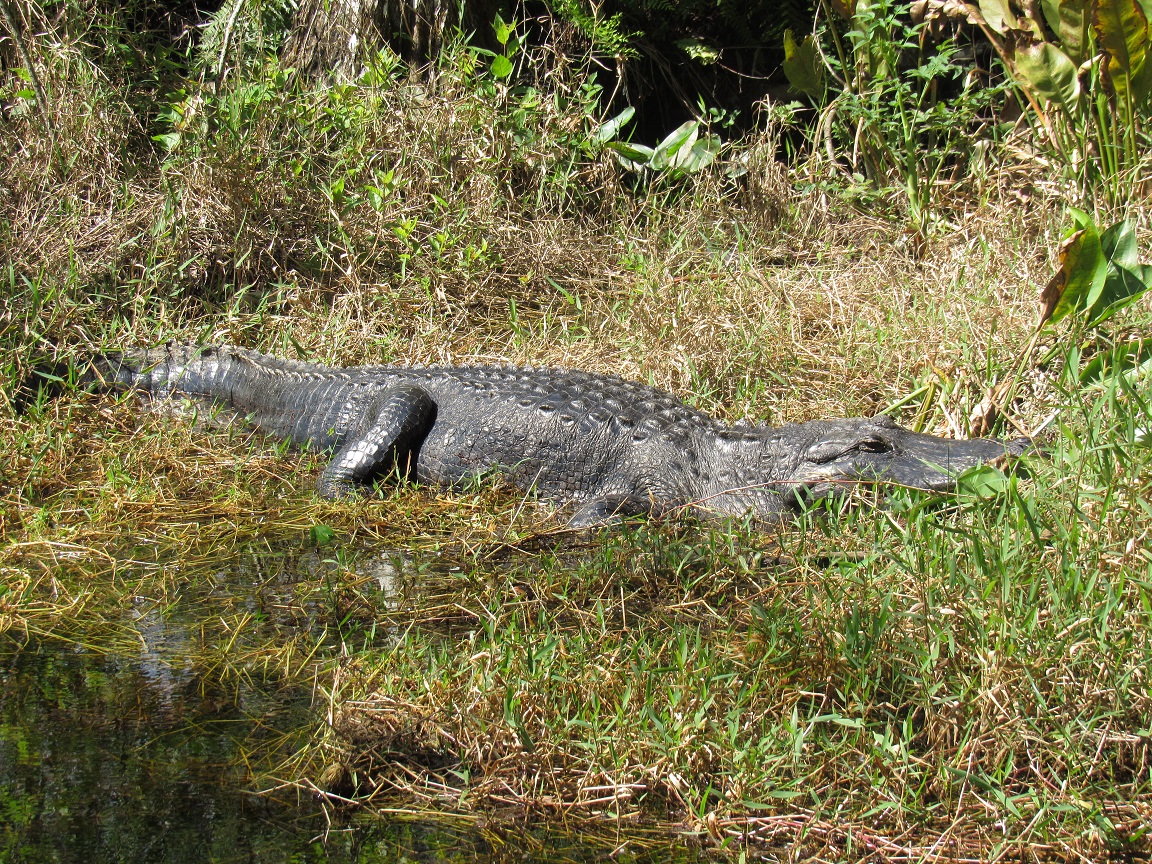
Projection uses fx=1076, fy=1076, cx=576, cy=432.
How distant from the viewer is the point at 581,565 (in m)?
3.38

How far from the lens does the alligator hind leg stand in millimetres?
4555

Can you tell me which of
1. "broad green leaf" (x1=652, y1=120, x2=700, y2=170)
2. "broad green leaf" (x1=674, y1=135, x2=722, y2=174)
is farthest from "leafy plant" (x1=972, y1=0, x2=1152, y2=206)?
"broad green leaf" (x1=652, y1=120, x2=700, y2=170)

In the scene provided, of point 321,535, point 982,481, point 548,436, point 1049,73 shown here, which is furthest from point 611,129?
point 982,481

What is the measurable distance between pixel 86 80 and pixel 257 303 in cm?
165

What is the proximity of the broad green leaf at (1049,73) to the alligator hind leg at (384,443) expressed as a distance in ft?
10.8

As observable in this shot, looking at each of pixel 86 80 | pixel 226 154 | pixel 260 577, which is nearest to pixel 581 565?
pixel 260 577

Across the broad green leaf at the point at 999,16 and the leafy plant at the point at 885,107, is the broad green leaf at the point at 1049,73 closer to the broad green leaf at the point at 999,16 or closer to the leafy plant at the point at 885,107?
the broad green leaf at the point at 999,16

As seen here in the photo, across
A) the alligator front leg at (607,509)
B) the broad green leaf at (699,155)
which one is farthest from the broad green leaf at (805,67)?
the alligator front leg at (607,509)

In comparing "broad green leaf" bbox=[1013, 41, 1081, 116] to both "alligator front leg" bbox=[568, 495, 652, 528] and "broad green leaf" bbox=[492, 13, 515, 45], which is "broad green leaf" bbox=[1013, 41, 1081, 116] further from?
"alligator front leg" bbox=[568, 495, 652, 528]

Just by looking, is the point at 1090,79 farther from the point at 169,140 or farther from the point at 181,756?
the point at 181,756

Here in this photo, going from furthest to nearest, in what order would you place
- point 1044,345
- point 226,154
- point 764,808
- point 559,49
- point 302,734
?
1. point 559,49
2. point 226,154
3. point 1044,345
4. point 302,734
5. point 764,808

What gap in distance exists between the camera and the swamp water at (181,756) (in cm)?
216

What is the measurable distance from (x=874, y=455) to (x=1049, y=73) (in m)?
2.35

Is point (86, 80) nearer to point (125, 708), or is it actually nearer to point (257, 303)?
point (257, 303)
